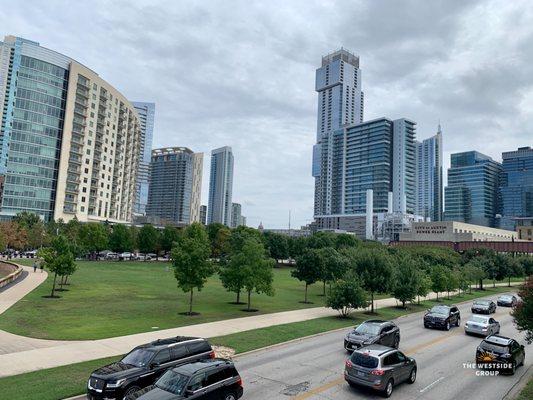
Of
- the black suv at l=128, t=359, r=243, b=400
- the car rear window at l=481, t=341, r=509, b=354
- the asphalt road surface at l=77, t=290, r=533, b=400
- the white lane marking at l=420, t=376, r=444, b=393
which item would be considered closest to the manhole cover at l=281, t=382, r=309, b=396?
the asphalt road surface at l=77, t=290, r=533, b=400

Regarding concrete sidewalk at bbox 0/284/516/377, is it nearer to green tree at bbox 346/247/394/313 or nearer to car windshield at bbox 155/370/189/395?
car windshield at bbox 155/370/189/395

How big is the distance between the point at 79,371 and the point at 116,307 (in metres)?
16.2

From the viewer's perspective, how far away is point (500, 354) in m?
19.3

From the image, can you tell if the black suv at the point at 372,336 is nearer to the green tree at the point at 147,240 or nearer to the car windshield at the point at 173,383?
the car windshield at the point at 173,383

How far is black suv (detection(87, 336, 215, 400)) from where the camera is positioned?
13367 millimetres

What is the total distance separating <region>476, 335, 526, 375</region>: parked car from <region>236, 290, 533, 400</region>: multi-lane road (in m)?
0.52

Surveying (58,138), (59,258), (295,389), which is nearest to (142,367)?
(295,389)

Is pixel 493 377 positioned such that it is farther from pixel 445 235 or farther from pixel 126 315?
pixel 445 235

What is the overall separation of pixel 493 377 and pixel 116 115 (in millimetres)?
127302

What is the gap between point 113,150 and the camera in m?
126

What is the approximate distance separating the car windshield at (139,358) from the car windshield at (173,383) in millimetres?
2254

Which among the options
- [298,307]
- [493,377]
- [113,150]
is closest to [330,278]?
[298,307]

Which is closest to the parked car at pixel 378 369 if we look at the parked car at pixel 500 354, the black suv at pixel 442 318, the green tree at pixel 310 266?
the parked car at pixel 500 354

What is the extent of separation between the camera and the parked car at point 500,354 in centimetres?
1900
